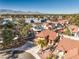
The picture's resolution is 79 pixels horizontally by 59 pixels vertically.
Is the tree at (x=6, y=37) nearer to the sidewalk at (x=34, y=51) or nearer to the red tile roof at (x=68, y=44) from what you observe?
the sidewalk at (x=34, y=51)

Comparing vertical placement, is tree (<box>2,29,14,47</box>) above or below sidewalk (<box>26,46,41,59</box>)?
above

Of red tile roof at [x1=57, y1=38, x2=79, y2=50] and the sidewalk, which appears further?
the sidewalk

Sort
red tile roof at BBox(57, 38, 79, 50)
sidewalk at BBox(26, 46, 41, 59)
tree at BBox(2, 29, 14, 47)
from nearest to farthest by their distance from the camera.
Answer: red tile roof at BBox(57, 38, 79, 50) → sidewalk at BBox(26, 46, 41, 59) → tree at BBox(2, 29, 14, 47)

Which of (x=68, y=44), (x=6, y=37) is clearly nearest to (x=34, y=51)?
(x=6, y=37)

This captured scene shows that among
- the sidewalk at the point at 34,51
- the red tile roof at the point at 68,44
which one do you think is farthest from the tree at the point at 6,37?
the red tile roof at the point at 68,44

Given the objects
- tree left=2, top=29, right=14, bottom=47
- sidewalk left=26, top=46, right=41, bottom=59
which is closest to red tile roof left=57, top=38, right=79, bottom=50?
sidewalk left=26, top=46, right=41, bottom=59

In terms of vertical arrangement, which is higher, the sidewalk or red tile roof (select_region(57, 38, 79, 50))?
red tile roof (select_region(57, 38, 79, 50))

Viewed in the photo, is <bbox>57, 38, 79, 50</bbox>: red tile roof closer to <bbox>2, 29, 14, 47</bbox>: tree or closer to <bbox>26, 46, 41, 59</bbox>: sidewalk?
<bbox>26, 46, 41, 59</bbox>: sidewalk

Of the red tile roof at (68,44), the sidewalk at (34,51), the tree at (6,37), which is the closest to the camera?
the red tile roof at (68,44)

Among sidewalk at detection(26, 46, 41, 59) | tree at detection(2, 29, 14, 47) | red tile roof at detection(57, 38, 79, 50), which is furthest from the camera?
tree at detection(2, 29, 14, 47)

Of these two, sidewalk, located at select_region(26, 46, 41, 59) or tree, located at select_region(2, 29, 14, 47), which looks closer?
sidewalk, located at select_region(26, 46, 41, 59)

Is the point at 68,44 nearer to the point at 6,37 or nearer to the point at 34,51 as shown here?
the point at 34,51

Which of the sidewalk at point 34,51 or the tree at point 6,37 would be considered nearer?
the sidewalk at point 34,51
